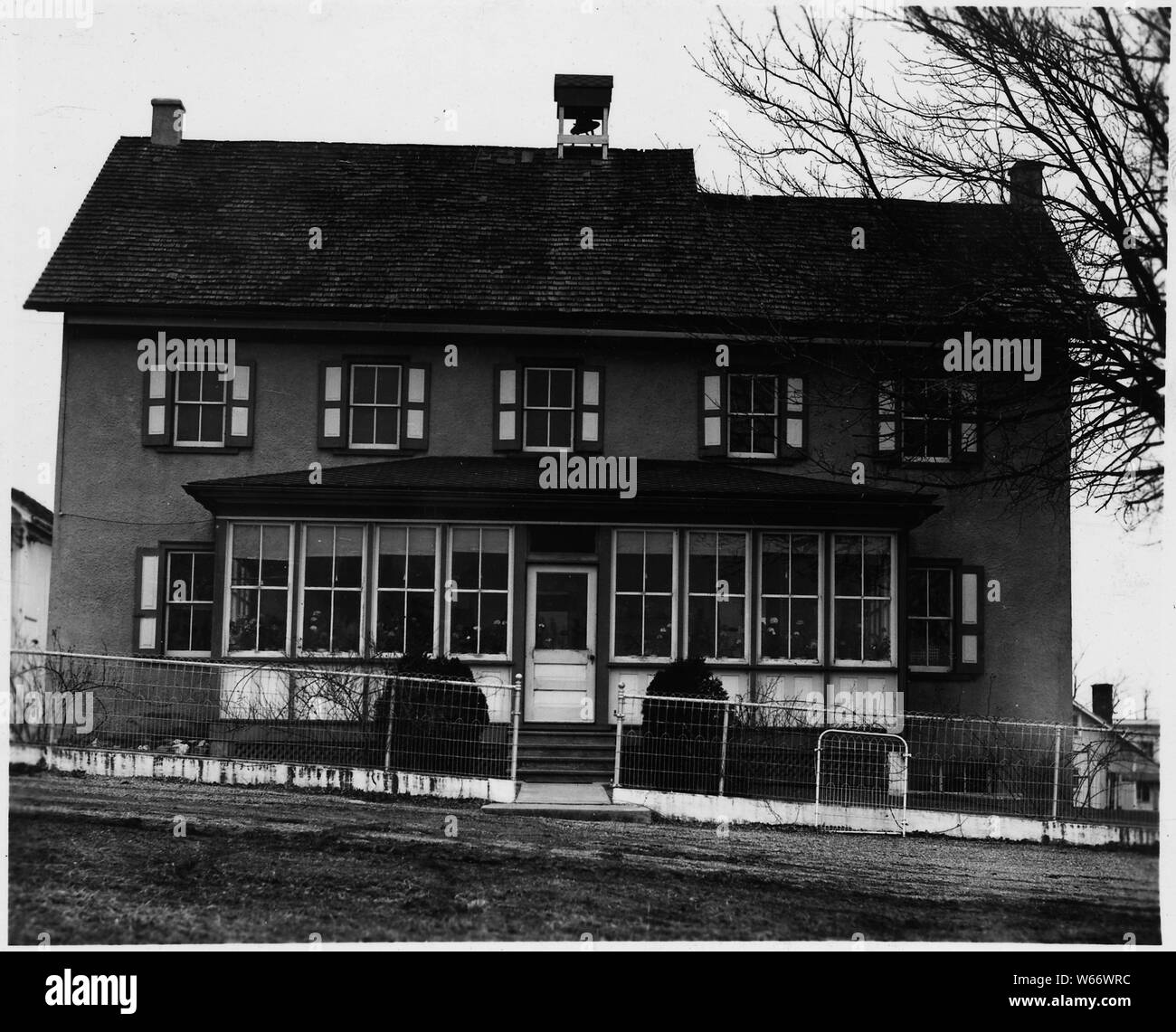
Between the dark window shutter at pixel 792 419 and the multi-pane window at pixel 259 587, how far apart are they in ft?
22.4

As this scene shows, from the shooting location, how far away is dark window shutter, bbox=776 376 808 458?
1833cm

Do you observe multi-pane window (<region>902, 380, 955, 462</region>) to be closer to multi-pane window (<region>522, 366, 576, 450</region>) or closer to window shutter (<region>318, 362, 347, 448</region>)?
multi-pane window (<region>522, 366, 576, 450</region>)

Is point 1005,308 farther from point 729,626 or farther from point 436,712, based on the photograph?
point 436,712

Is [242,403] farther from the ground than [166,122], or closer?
closer

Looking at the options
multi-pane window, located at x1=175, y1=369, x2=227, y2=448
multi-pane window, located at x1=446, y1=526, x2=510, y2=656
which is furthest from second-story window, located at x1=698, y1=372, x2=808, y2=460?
multi-pane window, located at x1=175, y1=369, x2=227, y2=448

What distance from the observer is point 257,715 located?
15.0m

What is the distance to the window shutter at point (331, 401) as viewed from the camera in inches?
714

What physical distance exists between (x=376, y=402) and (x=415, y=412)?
576 mm

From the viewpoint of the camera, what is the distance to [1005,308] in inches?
567

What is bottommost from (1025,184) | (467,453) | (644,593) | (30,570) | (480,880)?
(480,880)

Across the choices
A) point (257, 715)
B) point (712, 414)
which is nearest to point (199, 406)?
point (257, 715)

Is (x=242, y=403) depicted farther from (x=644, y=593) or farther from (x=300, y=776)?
→ (x=300, y=776)

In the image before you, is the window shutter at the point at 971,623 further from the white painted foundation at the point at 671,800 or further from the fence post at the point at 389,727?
the fence post at the point at 389,727
